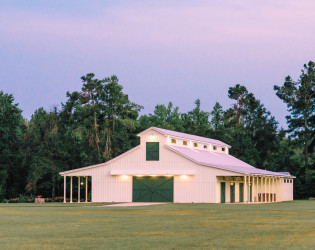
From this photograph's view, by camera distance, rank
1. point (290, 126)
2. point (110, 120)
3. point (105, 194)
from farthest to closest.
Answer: point (290, 126)
point (110, 120)
point (105, 194)

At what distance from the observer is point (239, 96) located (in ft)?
336

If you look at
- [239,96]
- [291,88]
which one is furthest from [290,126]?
[239,96]

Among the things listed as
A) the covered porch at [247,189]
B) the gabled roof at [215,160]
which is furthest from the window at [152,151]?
the covered porch at [247,189]

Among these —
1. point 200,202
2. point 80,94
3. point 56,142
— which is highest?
point 80,94

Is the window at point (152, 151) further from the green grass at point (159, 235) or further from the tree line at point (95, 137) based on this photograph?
the green grass at point (159, 235)

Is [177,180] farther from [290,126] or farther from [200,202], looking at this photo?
[290,126]

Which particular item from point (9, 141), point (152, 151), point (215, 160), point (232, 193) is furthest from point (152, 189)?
point (9, 141)

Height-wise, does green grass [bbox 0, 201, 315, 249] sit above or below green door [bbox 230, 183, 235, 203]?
below

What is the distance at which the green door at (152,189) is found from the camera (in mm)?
58094

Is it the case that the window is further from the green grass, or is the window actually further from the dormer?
the green grass

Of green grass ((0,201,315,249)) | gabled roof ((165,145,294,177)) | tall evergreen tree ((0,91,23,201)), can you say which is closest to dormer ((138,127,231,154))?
gabled roof ((165,145,294,177))

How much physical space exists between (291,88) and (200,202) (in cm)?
3770

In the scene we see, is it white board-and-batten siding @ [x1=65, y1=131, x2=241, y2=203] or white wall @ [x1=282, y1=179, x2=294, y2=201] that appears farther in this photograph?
white wall @ [x1=282, y1=179, x2=294, y2=201]

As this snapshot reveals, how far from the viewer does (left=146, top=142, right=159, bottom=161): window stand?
58.8m
